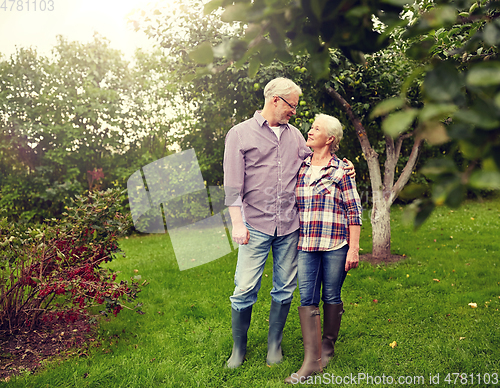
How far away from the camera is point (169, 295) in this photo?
4.48m

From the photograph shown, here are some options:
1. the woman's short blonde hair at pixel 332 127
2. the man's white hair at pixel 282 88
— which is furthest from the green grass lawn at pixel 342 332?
the man's white hair at pixel 282 88

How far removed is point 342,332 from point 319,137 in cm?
180

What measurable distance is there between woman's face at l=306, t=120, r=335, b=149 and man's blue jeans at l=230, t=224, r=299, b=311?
63 centimetres

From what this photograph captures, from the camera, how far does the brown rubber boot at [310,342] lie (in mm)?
2588

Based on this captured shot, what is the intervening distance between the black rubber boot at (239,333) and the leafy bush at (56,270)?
110 cm

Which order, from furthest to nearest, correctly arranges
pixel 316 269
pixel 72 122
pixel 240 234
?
pixel 72 122
pixel 316 269
pixel 240 234

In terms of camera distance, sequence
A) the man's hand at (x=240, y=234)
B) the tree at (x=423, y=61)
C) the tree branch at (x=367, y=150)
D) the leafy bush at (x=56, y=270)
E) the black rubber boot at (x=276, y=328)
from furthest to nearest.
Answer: the tree branch at (x=367, y=150), the leafy bush at (x=56, y=270), the black rubber boot at (x=276, y=328), the man's hand at (x=240, y=234), the tree at (x=423, y=61)

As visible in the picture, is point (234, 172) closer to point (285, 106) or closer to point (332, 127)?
point (285, 106)

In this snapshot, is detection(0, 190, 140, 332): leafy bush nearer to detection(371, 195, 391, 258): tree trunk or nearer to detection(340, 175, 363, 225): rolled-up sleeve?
detection(340, 175, 363, 225): rolled-up sleeve

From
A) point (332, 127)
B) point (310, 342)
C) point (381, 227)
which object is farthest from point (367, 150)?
point (310, 342)

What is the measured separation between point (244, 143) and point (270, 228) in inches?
24.2

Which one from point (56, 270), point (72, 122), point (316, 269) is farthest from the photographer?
point (72, 122)

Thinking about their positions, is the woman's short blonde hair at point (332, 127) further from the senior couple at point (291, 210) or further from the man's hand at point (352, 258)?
the man's hand at point (352, 258)

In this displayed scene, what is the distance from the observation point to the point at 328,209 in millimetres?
2596
